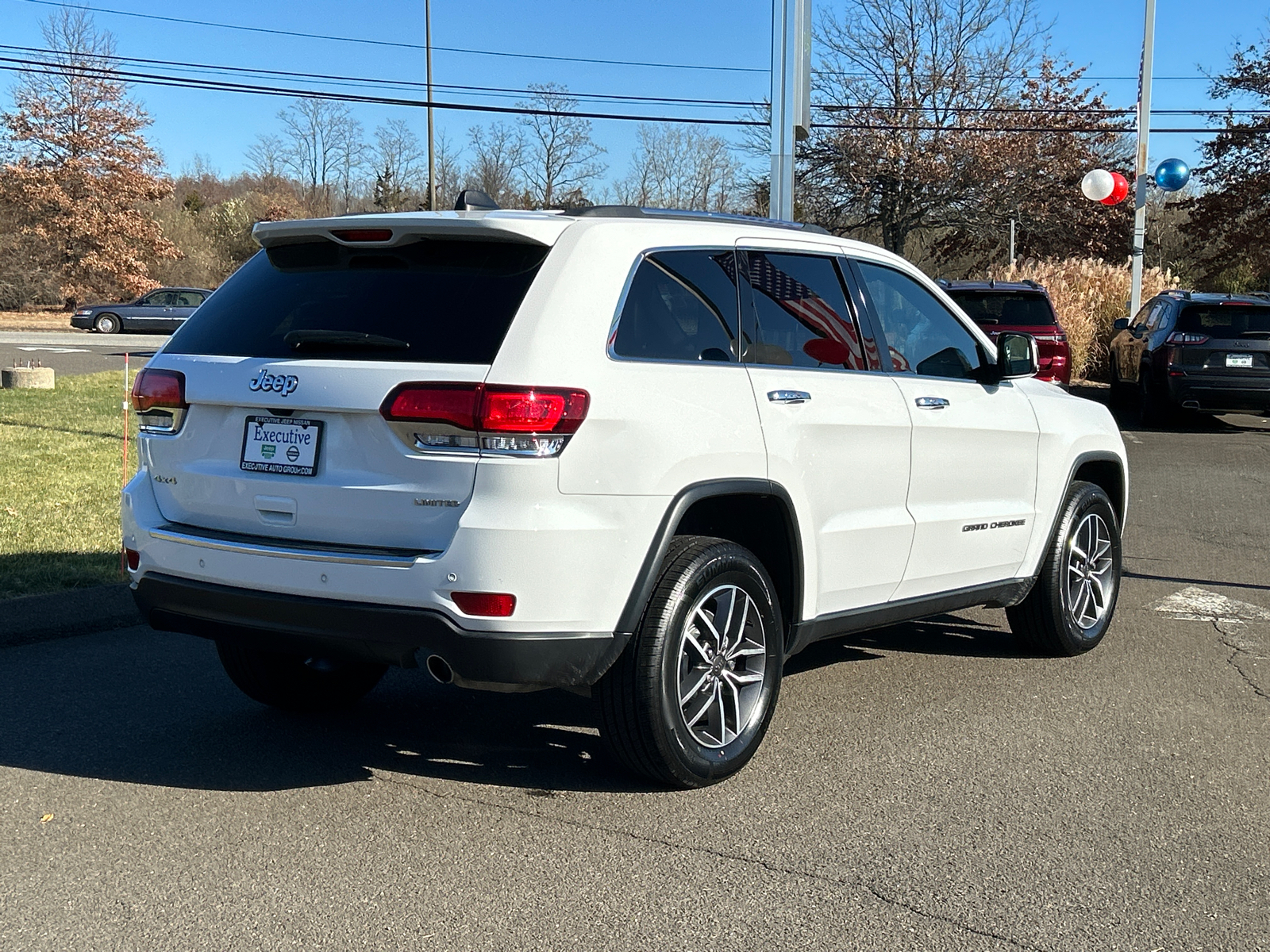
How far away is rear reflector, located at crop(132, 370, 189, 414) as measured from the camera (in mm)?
4594

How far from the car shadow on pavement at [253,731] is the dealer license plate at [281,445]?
1.09 m

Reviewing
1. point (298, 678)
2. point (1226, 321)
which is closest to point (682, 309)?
point (298, 678)

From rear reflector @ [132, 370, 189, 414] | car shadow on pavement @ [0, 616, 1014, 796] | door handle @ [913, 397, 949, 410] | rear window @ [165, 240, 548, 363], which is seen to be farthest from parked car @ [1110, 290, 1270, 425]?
rear reflector @ [132, 370, 189, 414]

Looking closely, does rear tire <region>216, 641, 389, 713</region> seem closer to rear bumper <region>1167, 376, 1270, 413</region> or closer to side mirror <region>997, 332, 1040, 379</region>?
side mirror <region>997, 332, 1040, 379</region>

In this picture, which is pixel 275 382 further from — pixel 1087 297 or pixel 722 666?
pixel 1087 297

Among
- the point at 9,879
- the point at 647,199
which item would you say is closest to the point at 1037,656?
the point at 9,879

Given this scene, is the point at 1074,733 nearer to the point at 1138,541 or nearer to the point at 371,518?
the point at 371,518

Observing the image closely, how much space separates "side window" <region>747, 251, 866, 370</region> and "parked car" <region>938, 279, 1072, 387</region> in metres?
11.8

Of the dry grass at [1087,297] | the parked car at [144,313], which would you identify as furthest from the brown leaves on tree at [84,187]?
the dry grass at [1087,297]

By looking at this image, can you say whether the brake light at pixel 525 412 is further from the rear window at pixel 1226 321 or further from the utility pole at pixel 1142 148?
the utility pole at pixel 1142 148

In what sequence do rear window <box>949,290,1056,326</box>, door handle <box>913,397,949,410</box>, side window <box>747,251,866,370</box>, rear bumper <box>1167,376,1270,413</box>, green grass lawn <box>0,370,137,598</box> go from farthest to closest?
rear bumper <box>1167,376,1270,413</box>
rear window <box>949,290,1056,326</box>
green grass lawn <box>0,370,137,598</box>
door handle <box>913,397,949,410</box>
side window <box>747,251,866,370</box>

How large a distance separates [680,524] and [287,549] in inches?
50.3

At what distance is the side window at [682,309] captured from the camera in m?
4.43

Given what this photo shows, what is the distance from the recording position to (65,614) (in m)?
6.79
